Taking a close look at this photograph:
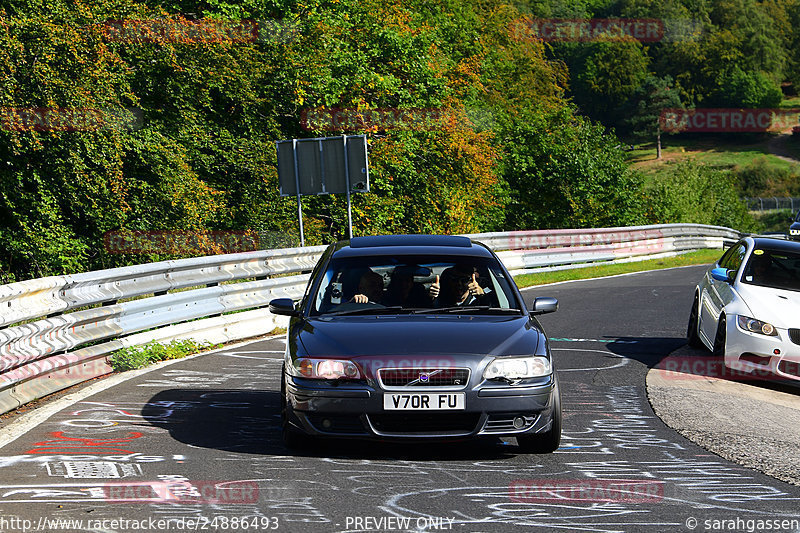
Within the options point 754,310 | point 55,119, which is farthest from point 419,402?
point 55,119

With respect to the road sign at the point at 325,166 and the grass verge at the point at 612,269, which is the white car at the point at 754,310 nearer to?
the road sign at the point at 325,166

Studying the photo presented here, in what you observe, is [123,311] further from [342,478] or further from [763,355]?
[763,355]

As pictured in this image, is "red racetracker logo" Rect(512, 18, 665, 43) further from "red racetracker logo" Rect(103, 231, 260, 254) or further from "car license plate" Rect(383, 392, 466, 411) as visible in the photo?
"car license plate" Rect(383, 392, 466, 411)

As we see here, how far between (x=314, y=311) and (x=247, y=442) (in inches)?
41.1

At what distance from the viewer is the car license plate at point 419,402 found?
6.38 m

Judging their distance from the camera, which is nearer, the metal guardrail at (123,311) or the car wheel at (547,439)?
the car wheel at (547,439)

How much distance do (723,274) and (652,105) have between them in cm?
12302

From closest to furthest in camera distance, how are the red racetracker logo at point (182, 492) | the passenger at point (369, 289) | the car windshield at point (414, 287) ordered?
the red racetracker logo at point (182, 492) < the car windshield at point (414, 287) < the passenger at point (369, 289)

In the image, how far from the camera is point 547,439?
266 inches

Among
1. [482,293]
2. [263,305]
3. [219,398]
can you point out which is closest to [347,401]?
[482,293]

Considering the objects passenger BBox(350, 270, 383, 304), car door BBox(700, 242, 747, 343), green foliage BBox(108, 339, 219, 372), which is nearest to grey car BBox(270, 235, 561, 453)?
passenger BBox(350, 270, 383, 304)

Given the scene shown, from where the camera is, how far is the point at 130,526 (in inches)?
195

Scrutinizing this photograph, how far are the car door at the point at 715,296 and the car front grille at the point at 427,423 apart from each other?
17.5 feet

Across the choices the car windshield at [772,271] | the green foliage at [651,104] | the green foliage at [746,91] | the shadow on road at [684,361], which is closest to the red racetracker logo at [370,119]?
the shadow on road at [684,361]
